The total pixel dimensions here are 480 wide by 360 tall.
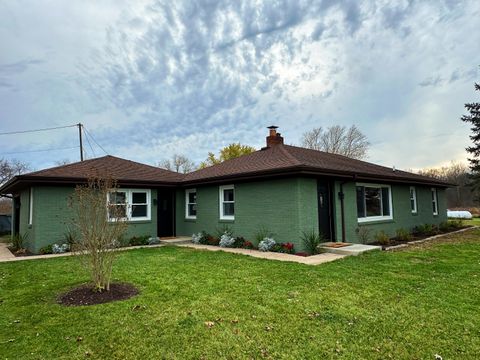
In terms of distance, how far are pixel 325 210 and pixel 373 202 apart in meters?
3.09

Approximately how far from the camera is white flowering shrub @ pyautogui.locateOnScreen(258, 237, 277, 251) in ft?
31.9

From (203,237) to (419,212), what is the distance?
1077 centimetres

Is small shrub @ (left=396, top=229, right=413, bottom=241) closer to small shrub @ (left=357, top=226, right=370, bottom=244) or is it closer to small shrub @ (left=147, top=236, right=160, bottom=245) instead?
small shrub @ (left=357, top=226, right=370, bottom=244)

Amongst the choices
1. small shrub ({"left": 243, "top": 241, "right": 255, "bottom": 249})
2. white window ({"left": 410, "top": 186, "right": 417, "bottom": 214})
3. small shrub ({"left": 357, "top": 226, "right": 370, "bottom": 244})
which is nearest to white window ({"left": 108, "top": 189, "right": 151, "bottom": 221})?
small shrub ({"left": 243, "top": 241, "right": 255, "bottom": 249})

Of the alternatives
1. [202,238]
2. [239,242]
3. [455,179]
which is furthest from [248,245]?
[455,179]

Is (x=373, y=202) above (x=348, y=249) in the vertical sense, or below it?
above

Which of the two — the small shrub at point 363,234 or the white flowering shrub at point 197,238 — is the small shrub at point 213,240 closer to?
the white flowering shrub at point 197,238

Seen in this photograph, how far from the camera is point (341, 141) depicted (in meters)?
36.6

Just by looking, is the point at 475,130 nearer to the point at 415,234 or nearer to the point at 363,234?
the point at 415,234

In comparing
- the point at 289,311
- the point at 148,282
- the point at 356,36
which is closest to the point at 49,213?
the point at 148,282

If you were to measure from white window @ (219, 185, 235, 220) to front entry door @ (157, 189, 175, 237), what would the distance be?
135 inches

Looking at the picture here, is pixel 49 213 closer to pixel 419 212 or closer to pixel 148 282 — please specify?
pixel 148 282

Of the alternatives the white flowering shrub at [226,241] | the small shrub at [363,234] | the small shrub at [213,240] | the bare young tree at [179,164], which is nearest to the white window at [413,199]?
the small shrub at [363,234]

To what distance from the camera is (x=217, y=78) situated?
14.5 metres
